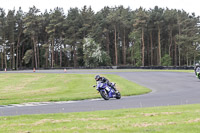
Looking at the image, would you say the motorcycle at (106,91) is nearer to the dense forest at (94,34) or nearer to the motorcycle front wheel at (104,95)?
the motorcycle front wheel at (104,95)

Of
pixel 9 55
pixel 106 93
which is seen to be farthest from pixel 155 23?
pixel 106 93

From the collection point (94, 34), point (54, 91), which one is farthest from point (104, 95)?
point (94, 34)

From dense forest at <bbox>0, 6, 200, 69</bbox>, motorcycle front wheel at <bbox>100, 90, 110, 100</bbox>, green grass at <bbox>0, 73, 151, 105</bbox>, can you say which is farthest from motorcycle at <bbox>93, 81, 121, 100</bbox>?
dense forest at <bbox>0, 6, 200, 69</bbox>

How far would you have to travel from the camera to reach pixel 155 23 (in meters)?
80.1

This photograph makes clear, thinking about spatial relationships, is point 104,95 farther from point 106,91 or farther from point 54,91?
point 54,91

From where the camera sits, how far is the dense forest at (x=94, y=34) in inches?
3214

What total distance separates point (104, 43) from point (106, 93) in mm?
76885

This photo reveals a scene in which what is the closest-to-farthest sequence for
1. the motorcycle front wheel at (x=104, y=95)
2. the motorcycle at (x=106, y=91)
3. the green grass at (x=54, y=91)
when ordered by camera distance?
1. the motorcycle at (x=106, y=91)
2. the motorcycle front wheel at (x=104, y=95)
3. the green grass at (x=54, y=91)

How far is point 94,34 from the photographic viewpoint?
268 feet

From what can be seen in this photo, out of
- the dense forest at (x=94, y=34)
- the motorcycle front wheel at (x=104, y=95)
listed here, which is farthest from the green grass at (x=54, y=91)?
the dense forest at (x=94, y=34)

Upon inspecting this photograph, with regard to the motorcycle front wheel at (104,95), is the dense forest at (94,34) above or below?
above

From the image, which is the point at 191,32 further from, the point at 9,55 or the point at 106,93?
the point at 106,93

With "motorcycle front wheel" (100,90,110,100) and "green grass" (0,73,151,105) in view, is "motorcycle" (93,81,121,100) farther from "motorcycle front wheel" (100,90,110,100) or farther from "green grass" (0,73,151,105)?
"green grass" (0,73,151,105)

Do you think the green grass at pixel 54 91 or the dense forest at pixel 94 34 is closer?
the green grass at pixel 54 91
